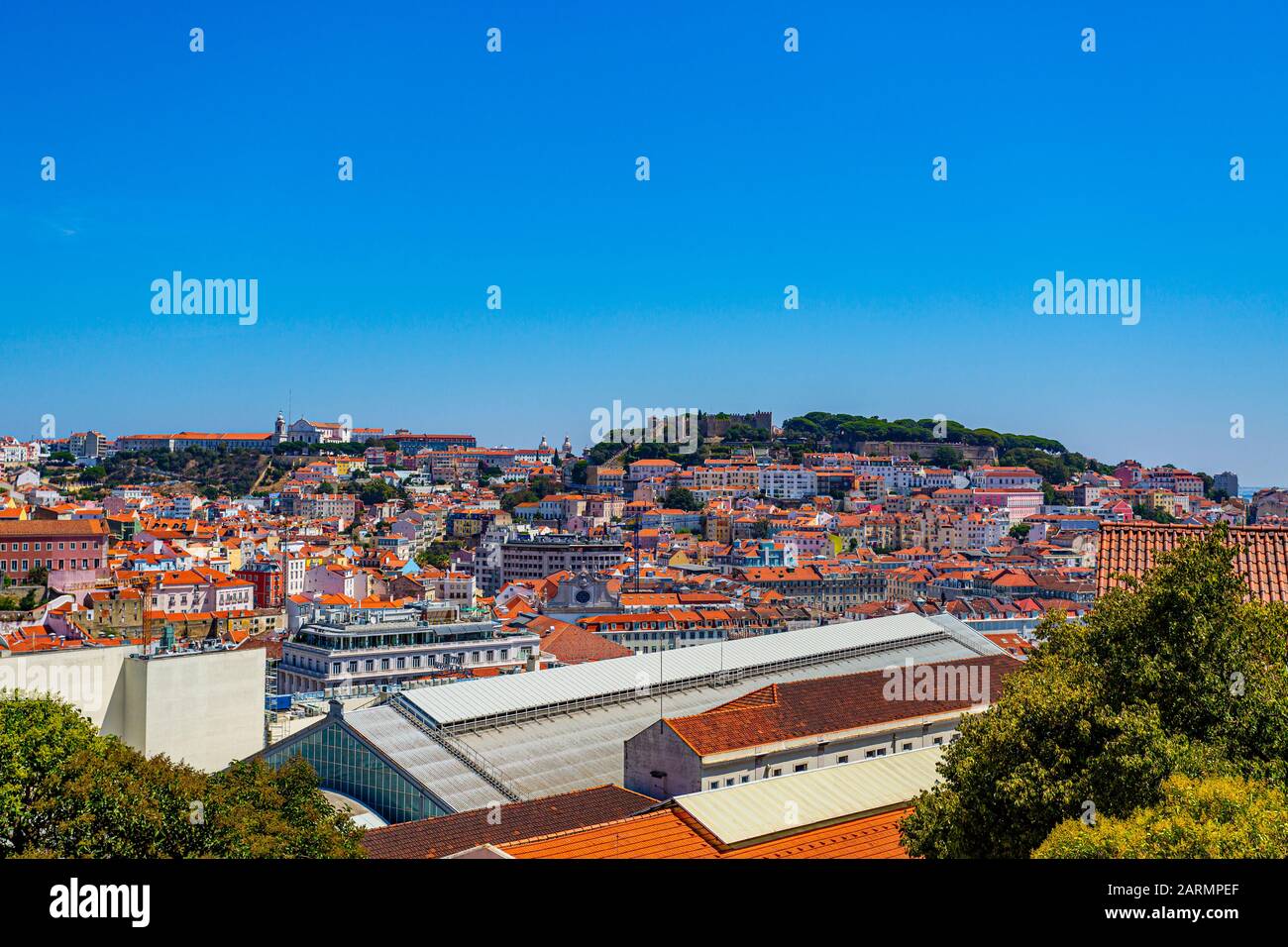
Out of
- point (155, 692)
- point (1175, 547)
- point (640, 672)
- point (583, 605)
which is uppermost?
point (1175, 547)

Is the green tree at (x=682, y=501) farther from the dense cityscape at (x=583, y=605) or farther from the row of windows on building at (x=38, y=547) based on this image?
the row of windows on building at (x=38, y=547)

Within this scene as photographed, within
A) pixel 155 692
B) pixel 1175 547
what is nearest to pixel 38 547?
pixel 155 692

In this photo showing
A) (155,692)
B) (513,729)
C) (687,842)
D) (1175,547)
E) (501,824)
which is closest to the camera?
(1175,547)

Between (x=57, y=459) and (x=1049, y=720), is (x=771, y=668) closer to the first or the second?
(x=1049, y=720)

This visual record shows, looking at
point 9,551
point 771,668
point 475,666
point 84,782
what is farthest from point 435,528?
point 84,782

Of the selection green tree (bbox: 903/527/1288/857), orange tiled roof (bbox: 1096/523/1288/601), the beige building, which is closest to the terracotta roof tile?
the beige building

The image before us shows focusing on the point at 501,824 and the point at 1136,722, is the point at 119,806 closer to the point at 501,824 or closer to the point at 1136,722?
the point at 1136,722
